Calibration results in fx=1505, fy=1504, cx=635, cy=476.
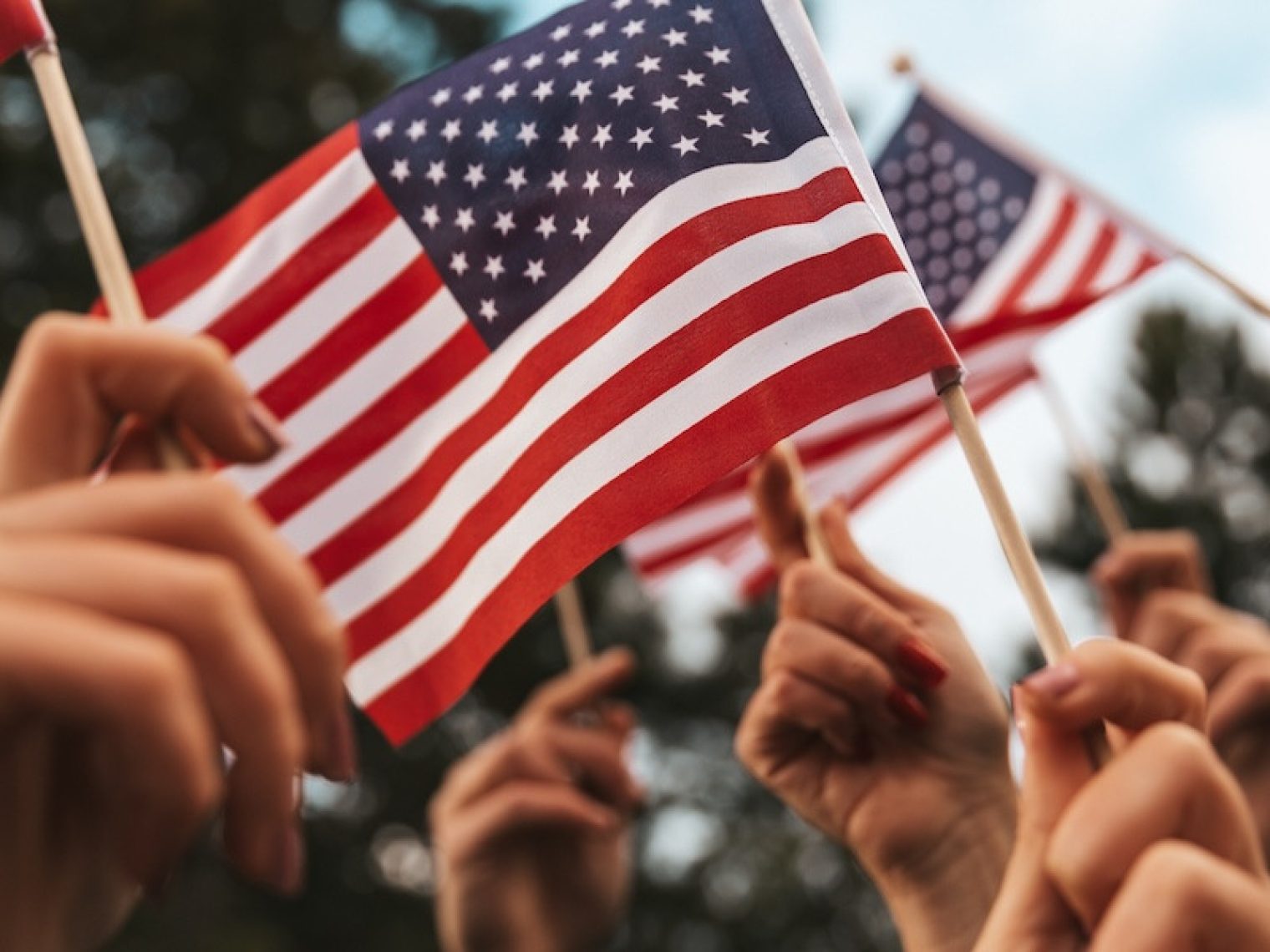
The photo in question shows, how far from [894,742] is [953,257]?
7.29 feet

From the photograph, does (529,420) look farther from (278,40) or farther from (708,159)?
(278,40)

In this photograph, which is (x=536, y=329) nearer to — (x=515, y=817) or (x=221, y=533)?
(x=221, y=533)

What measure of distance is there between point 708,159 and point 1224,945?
122 cm

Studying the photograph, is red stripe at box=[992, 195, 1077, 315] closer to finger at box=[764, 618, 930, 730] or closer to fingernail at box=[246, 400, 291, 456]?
finger at box=[764, 618, 930, 730]

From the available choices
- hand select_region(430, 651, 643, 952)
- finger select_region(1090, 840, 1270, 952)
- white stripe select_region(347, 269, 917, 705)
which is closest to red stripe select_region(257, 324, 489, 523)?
white stripe select_region(347, 269, 917, 705)

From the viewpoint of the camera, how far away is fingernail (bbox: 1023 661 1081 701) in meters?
1.24

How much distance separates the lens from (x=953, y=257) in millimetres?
4004

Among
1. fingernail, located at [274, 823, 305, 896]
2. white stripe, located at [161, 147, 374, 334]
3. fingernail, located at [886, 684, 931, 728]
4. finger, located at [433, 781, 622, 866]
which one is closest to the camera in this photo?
fingernail, located at [274, 823, 305, 896]

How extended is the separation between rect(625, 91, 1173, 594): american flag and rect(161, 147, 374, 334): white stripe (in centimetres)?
159

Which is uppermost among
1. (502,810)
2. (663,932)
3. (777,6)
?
(777,6)

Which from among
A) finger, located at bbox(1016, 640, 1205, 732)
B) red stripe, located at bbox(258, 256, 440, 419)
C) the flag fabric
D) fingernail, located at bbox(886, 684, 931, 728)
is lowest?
fingernail, located at bbox(886, 684, 931, 728)

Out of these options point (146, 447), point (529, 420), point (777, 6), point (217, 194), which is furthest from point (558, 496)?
point (217, 194)

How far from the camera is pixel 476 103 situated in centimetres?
221

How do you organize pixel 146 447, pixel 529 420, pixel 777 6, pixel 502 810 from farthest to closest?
1. pixel 502 810
2. pixel 529 420
3. pixel 777 6
4. pixel 146 447
